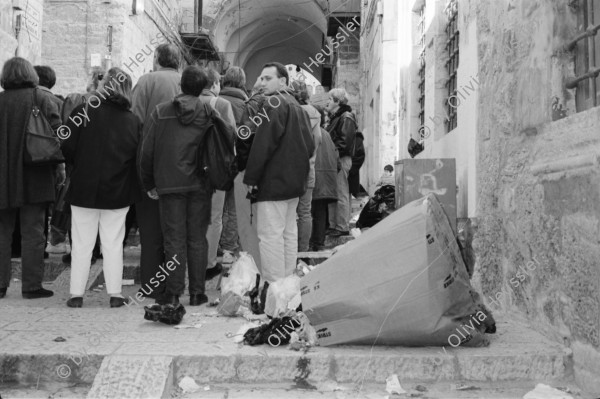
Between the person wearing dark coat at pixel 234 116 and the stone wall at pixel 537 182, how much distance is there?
2.15 m

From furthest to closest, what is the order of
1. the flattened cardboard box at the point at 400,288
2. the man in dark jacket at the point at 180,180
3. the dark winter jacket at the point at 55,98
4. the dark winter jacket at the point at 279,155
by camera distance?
the dark winter jacket at the point at 55,98
the dark winter jacket at the point at 279,155
the man in dark jacket at the point at 180,180
the flattened cardboard box at the point at 400,288

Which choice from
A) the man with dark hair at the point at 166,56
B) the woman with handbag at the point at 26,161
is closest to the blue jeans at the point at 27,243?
the woman with handbag at the point at 26,161

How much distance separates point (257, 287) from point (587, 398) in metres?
2.22

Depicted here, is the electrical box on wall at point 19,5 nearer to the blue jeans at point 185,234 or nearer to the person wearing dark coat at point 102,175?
the person wearing dark coat at point 102,175

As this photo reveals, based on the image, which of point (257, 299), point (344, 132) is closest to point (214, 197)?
point (257, 299)

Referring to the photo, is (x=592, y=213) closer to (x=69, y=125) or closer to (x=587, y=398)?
(x=587, y=398)

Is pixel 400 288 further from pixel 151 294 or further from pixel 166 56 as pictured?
pixel 166 56

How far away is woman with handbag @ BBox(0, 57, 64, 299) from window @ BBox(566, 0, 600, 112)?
361cm

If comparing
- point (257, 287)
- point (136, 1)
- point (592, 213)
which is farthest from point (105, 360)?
point (136, 1)

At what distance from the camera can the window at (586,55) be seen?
11.5ft

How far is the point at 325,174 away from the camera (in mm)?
6812

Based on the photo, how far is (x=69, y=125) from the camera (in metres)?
4.64

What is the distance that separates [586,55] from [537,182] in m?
0.75

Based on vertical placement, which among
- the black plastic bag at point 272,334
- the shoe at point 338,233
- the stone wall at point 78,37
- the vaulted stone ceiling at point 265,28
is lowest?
the black plastic bag at point 272,334
